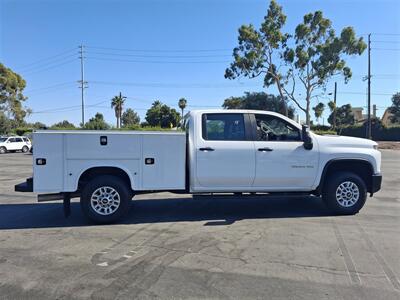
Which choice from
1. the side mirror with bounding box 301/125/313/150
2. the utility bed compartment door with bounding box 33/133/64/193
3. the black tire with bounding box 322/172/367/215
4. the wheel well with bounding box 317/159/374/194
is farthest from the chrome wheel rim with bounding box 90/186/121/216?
the black tire with bounding box 322/172/367/215

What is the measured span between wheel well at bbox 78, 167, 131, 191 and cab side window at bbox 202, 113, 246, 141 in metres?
1.67

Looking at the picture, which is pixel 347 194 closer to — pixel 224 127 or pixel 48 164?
pixel 224 127

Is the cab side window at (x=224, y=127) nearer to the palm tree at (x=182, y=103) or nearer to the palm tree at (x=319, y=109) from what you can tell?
the palm tree at (x=319, y=109)

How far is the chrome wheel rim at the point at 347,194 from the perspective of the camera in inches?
303

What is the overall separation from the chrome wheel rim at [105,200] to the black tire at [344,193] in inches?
159

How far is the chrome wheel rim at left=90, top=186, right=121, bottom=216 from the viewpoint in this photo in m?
6.96

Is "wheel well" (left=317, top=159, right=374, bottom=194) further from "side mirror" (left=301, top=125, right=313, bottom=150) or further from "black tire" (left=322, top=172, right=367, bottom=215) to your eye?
"side mirror" (left=301, top=125, right=313, bottom=150)

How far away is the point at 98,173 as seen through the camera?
7.14m

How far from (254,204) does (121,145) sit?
11.6 ft

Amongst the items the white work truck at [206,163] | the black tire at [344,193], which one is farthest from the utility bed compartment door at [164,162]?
the black tire at [344,193]

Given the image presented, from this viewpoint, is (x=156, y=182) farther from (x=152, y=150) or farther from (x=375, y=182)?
(x=375, y=182)

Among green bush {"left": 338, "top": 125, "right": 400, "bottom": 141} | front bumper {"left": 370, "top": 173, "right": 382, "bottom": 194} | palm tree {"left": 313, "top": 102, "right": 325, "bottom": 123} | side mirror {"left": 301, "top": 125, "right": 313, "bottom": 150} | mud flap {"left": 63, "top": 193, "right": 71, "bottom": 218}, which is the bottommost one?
mud flap {"left": 63, "top": 193, "right": 71, "bottom": 218}

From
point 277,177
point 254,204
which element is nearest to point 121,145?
point 277,177

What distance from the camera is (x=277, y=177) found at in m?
7.52
